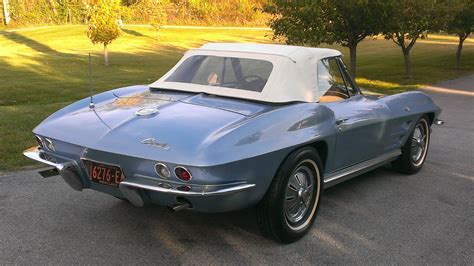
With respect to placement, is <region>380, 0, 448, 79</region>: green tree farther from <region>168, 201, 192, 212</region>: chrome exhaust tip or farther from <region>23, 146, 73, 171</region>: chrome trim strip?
<region>168, 201, 192, 212</region>: chrome exhaust tip

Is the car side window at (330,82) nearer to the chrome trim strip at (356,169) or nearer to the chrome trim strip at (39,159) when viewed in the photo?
the chrome trim strip at (356,169)

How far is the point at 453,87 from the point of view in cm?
1513

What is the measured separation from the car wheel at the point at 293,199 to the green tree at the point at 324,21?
11.3 m

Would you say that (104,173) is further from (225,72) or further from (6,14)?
(6,14)

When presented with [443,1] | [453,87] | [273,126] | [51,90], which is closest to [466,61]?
[443,1]

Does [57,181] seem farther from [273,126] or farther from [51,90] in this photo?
[51,90]

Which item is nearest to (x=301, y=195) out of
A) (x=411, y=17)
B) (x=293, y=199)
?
(x=293, y=199)

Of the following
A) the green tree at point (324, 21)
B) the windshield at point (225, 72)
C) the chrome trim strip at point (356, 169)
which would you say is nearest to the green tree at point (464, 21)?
the green tree at point (324, 21)

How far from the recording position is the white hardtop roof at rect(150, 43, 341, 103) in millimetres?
3957

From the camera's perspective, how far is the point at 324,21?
15.4m

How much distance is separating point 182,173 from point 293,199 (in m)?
1.06

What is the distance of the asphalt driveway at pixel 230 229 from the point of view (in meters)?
3.46

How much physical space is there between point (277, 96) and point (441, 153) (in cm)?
379

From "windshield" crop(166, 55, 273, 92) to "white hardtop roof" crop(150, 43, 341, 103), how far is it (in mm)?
53
